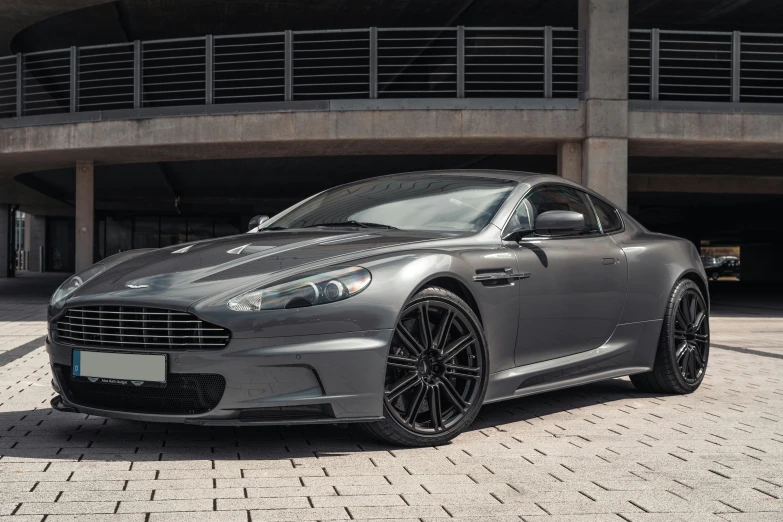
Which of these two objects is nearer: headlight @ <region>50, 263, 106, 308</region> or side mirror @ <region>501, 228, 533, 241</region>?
headlight @ <region>50, 263, 106, 308</region>

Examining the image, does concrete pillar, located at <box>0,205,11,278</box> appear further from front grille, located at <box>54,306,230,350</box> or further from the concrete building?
front grille, located at <box>54,306,230,350</box>

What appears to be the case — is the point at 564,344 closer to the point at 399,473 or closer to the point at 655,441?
the point at 655,441

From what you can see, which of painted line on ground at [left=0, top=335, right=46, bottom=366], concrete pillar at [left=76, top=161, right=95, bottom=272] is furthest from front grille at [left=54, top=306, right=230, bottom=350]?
concrete pillar at [left=76, top=161, right=95, bottom=272]

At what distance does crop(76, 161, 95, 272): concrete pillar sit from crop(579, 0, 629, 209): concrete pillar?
32.2ft

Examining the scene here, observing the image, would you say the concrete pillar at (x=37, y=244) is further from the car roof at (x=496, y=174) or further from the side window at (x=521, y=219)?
the side window at (x=521, y=219)

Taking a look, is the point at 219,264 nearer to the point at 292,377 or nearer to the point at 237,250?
the point at 237,250

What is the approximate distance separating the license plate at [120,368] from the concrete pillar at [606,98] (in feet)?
38.7

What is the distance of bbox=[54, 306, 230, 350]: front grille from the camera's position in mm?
3883

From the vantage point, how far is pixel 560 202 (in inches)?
218

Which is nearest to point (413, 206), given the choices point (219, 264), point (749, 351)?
point (219, 264)

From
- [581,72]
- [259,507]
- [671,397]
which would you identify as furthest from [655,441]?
[581,72]

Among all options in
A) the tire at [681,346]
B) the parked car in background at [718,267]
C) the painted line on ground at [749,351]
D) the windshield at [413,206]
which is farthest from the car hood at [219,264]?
the parked car in background at [718,267]

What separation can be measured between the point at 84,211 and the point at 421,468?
16104 millimetres

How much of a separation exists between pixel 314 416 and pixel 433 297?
0.79m
